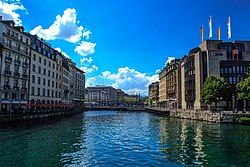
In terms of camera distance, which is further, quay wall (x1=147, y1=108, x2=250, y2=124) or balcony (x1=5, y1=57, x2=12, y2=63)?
balcony (x1=5, y1=57, x2=12, y2=63)

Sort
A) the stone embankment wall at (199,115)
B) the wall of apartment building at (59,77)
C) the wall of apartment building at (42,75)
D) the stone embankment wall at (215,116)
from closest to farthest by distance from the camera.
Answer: the stone embankment wall at (215,116)
the stone embankment wall at (199,115)
the wall of apartment building at (42,75)
the wall of apartment building at (59,77)

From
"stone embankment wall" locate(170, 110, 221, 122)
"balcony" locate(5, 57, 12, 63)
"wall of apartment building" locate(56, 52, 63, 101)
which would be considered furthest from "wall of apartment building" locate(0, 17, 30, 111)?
"stone embankment wall" locate(170, 110, 221, 122)

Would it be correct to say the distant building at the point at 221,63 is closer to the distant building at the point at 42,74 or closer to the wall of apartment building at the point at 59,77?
the distant building at the point at 42,74

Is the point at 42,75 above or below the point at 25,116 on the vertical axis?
above

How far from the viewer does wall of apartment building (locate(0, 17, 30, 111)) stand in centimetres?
5759

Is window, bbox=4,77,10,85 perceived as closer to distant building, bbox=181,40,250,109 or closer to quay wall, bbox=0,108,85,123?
quay wall, bbox=0,108,85,123

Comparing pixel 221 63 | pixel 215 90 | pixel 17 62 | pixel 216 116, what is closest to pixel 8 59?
pixel 17 62

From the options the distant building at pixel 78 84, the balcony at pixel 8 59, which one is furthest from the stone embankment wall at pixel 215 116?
the distant building at pixel 78 84

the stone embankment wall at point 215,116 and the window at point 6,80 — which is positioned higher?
the window at point 6,80

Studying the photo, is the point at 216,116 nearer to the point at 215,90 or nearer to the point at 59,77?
the point at 215,90

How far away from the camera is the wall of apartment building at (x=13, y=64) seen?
57594mm

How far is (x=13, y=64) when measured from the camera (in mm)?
61750

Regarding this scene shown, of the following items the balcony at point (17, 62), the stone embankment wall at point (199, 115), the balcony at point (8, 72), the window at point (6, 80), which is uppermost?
the balcony at point (17, 62)

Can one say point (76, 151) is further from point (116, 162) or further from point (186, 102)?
point (186, 102)
